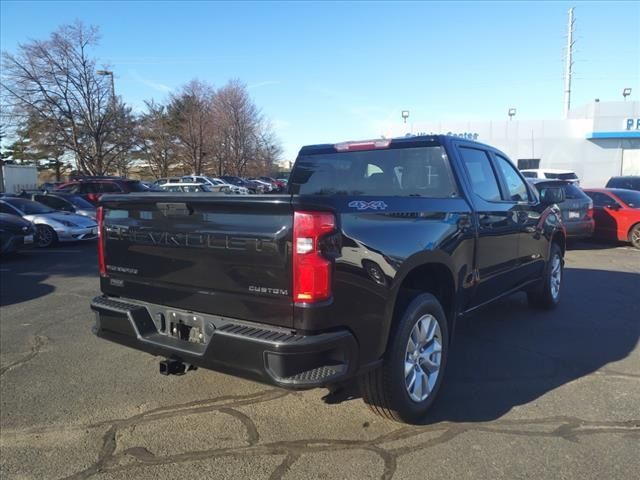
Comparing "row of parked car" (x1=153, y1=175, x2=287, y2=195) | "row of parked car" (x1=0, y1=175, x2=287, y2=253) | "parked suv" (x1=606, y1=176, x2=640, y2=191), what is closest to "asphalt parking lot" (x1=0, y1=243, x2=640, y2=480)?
"row of parked car" (x1=0, y1=175, x2=287, y2=253)

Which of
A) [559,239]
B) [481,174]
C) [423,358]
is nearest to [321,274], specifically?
[423,358]

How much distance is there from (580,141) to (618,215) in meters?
28.3

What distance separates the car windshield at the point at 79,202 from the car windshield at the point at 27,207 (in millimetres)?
1915

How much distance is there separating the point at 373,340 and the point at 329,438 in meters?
0.79

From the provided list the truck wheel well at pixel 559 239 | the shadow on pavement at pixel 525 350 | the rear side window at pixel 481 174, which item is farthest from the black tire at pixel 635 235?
the rear side window at pixel 481 174

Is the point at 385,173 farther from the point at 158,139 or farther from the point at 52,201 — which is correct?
the point at 158,139

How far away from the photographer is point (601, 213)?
12672 millimetres

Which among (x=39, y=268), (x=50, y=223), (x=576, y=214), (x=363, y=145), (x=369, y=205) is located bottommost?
(x=39, y=268)

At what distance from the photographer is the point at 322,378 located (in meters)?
2.64

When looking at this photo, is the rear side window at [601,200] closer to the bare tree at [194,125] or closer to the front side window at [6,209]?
the front side window at [6,209]

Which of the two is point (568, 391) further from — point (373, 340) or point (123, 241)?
point (123, 241)

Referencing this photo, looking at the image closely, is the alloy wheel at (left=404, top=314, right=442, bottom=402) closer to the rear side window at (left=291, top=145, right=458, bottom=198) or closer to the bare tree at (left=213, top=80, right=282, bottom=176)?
the rear side window at (left=291, top=145, right=458, bottom=198)

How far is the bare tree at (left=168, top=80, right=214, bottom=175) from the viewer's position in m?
45.6

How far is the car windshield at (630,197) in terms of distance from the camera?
12.1 m
